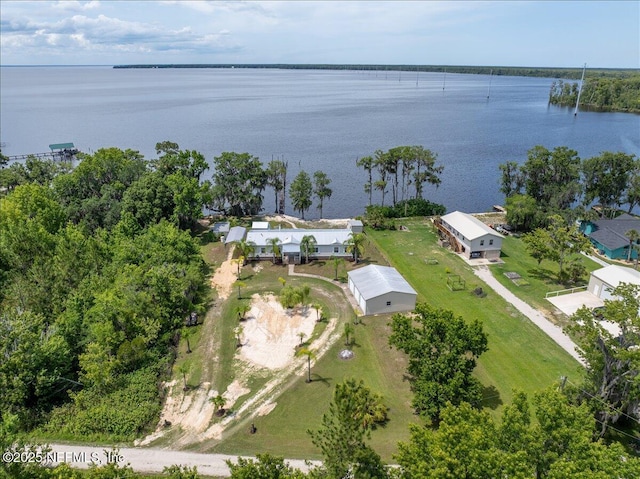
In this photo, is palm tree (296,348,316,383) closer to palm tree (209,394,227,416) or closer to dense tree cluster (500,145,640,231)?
palm tree (209,394,227,416)

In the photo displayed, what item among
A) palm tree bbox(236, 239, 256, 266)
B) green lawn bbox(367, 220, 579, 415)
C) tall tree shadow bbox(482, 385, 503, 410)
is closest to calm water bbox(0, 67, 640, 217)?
green lawn bbox(367, 220, 579, 415)

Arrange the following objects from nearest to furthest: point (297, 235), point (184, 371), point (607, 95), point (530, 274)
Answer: point (184, 371), point (530, 274), point (297, 235), point (607, 95)

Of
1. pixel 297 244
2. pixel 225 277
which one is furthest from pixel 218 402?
pixel 297 244

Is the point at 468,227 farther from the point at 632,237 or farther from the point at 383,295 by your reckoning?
the point at 383,295

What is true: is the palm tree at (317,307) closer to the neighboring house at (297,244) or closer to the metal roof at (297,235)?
the neighboring house at (297,244)

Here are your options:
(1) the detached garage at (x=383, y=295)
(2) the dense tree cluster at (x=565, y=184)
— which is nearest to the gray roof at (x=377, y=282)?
(1) the detached garage at (x=383, y=295)

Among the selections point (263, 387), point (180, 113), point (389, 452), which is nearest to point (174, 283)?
point (263, 387)
